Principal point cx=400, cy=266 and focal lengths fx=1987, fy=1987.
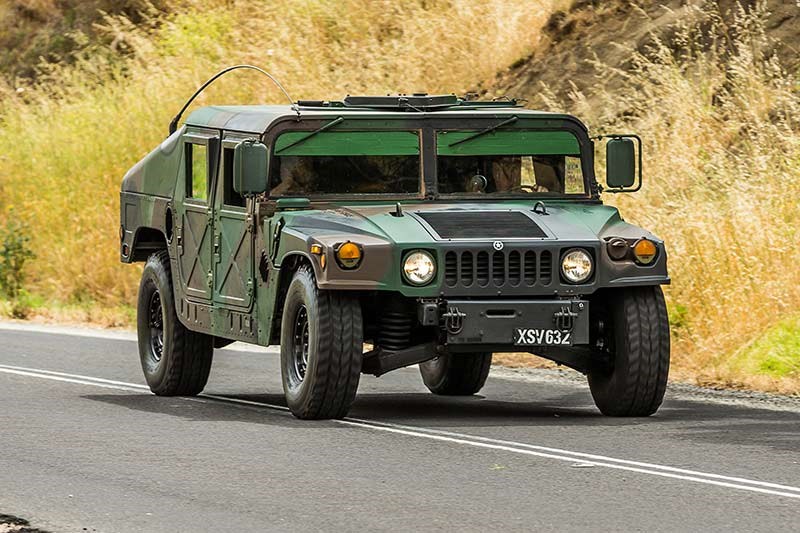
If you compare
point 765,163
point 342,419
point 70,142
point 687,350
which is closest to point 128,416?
point 342,419

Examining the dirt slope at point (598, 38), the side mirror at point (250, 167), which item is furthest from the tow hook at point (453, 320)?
the dirt slope at point (598, 38)

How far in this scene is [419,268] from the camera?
12.2 metres

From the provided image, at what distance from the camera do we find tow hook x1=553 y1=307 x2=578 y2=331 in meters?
12.3

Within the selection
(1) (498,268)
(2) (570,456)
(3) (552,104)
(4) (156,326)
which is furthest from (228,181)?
(3) (552,104)

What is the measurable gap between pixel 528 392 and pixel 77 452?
4.53 meters

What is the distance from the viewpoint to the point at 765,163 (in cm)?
1961

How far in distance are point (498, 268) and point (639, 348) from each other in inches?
40.8

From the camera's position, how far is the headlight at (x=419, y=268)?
39.9ft

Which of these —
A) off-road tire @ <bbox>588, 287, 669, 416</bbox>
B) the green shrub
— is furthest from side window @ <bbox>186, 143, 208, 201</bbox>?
the green shrub

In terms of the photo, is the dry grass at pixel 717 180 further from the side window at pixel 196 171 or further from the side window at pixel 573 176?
the side window at pixel 196 171

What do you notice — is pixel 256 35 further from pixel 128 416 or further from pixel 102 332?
pixel 128 416

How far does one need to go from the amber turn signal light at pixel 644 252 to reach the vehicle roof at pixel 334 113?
1.67 metres

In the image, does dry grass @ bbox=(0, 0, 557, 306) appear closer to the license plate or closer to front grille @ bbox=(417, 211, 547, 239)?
front grille @ bbox=(417, 211, 547, 239)

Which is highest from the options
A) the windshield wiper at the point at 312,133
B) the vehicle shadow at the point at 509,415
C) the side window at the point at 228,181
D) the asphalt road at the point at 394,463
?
the windshield wiper at the point at 312,133
